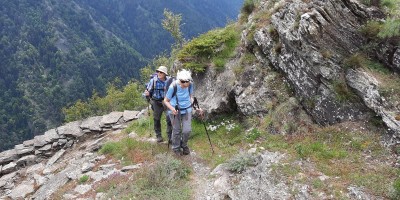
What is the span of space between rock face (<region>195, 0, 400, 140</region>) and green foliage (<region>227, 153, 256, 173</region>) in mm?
2680

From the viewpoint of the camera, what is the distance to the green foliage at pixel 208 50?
15.8 meters

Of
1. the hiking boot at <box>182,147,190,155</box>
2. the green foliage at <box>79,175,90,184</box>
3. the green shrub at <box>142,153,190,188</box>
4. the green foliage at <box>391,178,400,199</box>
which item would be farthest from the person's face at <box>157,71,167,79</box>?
the green foliage at <box>391,178,400,199</box>

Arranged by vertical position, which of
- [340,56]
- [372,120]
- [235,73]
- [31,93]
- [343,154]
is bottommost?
[31,93]

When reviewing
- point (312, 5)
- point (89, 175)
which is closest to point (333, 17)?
point (312, 5)

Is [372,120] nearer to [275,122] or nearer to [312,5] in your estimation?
[275,122]

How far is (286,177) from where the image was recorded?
9.02 m

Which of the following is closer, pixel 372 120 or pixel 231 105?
pixel 372 120

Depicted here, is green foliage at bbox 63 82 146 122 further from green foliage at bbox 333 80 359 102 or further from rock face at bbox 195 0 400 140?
green foliage at bbox 333 80 359 102

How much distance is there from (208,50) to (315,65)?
19.8 feet

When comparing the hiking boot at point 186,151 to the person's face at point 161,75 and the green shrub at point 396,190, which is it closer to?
the person's face at point 161,75

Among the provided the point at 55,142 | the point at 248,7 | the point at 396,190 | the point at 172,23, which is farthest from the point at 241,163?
the point at 172,23

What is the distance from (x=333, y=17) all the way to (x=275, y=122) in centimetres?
397

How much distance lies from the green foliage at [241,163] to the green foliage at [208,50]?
616 centimetres

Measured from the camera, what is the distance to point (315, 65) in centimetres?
1117
